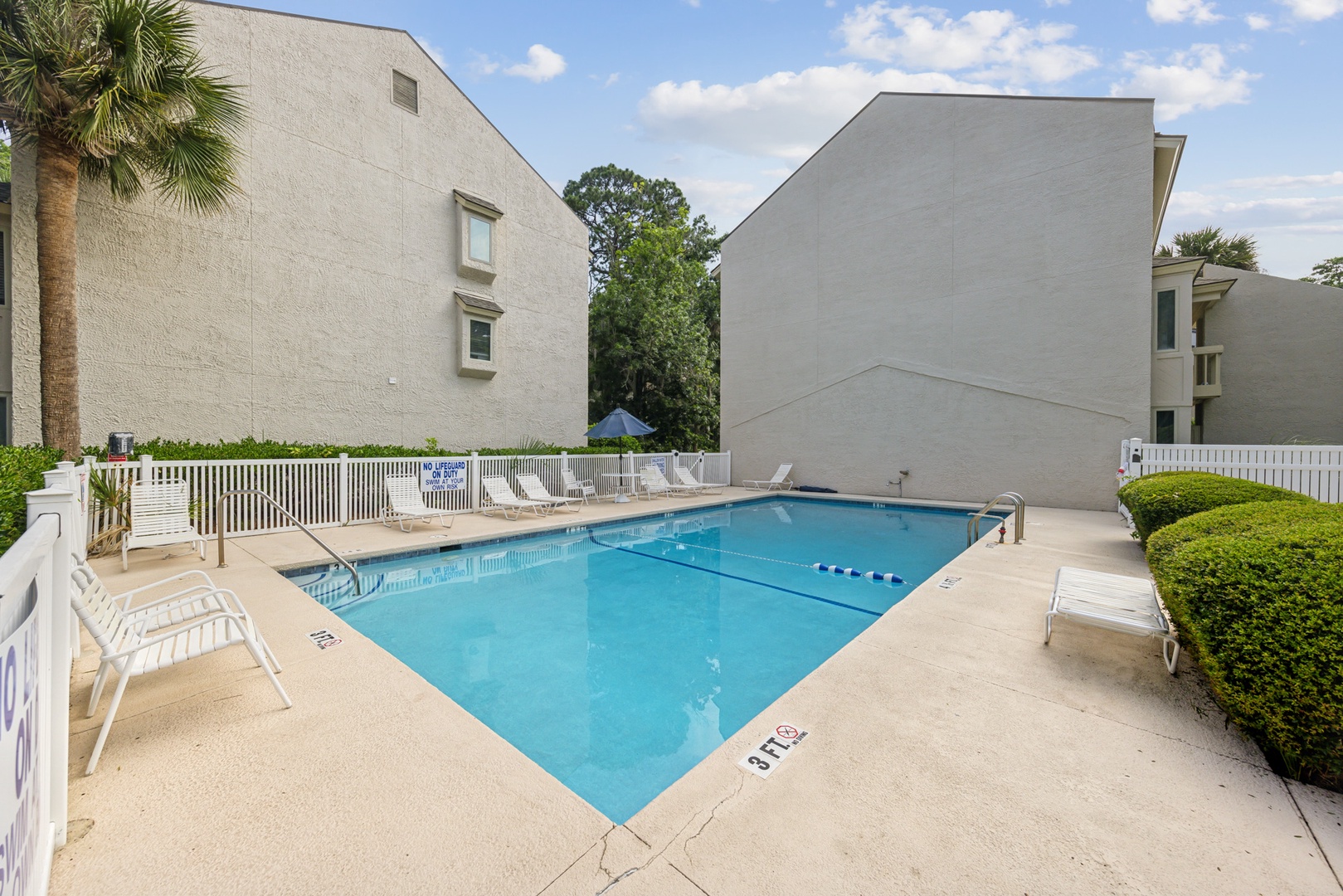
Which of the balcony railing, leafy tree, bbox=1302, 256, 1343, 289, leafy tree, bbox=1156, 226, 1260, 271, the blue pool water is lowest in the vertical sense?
the blue pool water

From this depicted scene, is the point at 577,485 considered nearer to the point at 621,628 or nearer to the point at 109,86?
the point at 621,628

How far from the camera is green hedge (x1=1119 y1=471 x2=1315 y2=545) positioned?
499 cm

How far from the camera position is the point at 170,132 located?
752 centimetres

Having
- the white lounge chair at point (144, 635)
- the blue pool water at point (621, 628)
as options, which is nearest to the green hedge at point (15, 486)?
the white lounge chair at point (144, 635)

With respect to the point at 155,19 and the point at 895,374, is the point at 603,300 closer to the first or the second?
the point at 895,374

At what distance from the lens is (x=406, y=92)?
1205 cm

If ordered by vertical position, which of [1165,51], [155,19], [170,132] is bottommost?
[170,132]

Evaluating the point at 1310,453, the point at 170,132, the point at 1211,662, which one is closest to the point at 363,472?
the point at 170,132

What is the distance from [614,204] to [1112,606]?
28.2 m

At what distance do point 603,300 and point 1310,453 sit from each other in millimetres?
18353

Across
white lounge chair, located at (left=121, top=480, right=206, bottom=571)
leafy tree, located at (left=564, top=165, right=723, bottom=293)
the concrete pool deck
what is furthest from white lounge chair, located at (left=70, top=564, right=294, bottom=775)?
leafy tree, located at (left=564, top=165, right=723, bottom=293)

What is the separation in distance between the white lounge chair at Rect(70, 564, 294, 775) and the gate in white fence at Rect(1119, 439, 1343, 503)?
12053mm

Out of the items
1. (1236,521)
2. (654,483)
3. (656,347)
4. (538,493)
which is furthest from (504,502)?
(656,347)

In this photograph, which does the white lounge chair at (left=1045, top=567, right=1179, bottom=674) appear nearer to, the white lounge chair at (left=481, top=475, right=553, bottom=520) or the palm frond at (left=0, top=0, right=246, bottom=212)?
the white lounge chair at (left=481, top=475, right=553, bottom=520)
